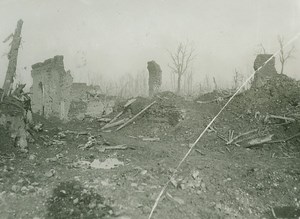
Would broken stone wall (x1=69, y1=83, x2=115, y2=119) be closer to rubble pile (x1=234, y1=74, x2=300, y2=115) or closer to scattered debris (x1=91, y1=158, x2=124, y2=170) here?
rubble pile (x1=234, y1=74, x2=300, y2=115)

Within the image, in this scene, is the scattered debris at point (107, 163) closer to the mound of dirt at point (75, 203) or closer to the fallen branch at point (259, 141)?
the mound of dirt at point (75, 203)

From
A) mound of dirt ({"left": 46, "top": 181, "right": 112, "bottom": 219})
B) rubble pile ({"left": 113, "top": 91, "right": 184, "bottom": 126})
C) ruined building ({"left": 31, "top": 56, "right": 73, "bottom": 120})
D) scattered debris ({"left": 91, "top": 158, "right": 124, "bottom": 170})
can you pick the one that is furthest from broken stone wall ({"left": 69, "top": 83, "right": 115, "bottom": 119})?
mound of dirt ({"left": 46, "top": 181, "right": 112, "bottom": 219})

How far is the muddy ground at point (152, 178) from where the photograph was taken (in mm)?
6078

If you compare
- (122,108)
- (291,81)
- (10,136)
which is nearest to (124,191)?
(10,136)

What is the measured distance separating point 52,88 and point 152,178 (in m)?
13.6

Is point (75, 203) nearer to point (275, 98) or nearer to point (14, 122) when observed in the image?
point (14, 122)

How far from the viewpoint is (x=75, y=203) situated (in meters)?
6.04

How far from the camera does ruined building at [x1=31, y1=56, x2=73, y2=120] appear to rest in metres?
18.8

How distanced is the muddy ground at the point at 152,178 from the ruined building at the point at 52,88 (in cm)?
741

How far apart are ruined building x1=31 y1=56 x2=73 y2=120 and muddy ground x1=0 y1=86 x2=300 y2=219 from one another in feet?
24.3

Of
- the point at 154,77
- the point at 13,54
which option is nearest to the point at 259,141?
the point at 13,54

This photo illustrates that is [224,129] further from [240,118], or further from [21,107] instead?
[21,107]

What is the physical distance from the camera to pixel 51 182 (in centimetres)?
700

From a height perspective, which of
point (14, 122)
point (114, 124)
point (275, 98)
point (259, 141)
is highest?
point (275, 98)
